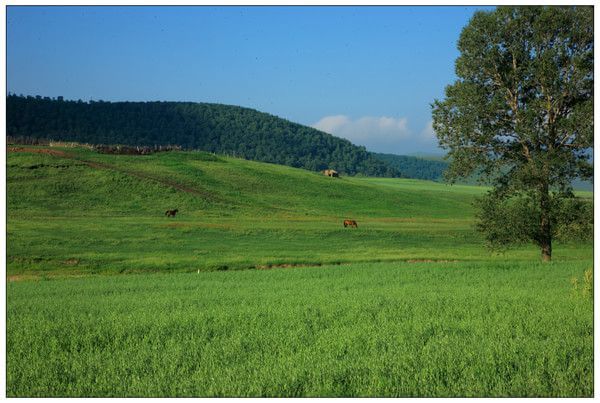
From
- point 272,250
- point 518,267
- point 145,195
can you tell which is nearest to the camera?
point 518,267

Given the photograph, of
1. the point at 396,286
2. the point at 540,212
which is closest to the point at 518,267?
the point at 540,212

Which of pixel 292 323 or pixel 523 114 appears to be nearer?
pixel 292 323

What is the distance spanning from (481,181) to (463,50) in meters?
5.93

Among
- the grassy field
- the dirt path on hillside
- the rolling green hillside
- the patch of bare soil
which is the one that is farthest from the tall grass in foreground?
the patch of bare soil

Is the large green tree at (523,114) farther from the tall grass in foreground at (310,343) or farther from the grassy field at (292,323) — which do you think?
the tall grass in foreground at (310,343)

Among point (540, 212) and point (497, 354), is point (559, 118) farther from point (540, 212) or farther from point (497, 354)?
point (497, 354)

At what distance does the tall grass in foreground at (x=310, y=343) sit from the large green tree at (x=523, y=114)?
9405 millimetres

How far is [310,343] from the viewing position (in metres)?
10.6

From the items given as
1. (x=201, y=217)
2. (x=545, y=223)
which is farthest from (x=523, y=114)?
(x=201, y=217)

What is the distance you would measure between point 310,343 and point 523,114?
18933mm

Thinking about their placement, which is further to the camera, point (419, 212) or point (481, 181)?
point (419, 212)

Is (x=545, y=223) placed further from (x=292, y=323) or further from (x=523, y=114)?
(x=292, y=323)

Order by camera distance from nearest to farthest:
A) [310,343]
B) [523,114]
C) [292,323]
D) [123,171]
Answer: [310,343]
[292,323]
[523,114]
[123,171]

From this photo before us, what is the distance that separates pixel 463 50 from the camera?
28609 millimetres
